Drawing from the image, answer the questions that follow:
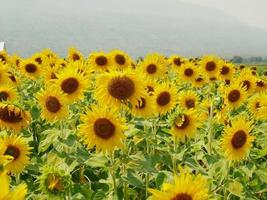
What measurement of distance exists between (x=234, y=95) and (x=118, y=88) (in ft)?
7.16

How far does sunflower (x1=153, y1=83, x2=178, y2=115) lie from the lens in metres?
5.95

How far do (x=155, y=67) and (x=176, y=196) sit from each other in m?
6.12

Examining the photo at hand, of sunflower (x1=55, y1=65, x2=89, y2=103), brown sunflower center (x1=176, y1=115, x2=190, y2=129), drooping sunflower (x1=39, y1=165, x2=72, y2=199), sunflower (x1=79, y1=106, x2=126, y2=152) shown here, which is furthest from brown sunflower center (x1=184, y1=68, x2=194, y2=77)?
drooping sunflower (x1=39, y1=165, x2=72, y2=199)

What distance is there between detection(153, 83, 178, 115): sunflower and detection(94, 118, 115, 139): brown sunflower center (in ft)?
5.58

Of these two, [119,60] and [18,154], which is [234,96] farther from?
[18,154]

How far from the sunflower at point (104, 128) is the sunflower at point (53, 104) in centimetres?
112

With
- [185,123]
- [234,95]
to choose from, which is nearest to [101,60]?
[234,95]

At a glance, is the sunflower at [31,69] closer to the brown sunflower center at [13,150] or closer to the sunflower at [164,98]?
the sunflower at [164,98]

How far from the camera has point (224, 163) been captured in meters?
4.73

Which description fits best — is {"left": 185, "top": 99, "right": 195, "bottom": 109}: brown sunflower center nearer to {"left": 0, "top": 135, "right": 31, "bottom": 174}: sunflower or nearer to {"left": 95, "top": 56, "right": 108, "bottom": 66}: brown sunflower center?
{"left": 95, "top": 56, "right": 108, "bottom": 66}: brown sunflower center

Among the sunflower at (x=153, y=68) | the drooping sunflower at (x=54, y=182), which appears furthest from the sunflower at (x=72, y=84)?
the sunflower at (x=153, y=68)

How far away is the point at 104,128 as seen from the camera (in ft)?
14.0

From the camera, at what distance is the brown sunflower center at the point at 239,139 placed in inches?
182

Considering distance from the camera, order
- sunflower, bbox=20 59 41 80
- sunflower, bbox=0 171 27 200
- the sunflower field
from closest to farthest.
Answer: sunflower, bbox=0 171 27 200 < the sunflower field < sunflower, bbox=20 59 41 80
